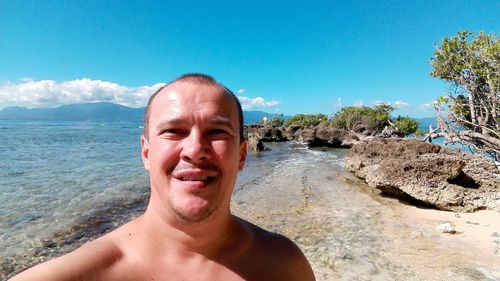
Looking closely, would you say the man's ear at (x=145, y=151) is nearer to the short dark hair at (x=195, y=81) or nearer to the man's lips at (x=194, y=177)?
the short dark hair at (x=195, y=81)

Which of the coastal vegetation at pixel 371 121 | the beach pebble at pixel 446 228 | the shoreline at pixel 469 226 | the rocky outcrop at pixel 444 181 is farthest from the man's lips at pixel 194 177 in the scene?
the coastal vegetation at pixel 371 121

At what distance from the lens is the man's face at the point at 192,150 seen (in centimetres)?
168

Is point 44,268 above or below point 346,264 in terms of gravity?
above

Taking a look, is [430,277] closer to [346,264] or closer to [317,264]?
[346,264]

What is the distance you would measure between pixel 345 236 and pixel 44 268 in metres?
6.52

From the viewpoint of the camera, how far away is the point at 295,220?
8328mm

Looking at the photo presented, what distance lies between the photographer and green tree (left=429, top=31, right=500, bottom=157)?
36.4 feet

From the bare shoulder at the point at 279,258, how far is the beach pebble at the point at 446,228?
20.1 ft

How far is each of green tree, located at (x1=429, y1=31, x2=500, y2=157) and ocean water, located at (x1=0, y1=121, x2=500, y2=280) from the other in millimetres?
4201

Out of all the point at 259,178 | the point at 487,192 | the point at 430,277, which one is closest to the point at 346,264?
the point at 430,277

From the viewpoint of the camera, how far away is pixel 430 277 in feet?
16.6

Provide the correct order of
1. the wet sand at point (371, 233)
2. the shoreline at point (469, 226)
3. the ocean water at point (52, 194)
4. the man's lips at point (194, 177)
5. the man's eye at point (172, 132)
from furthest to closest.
A: the ocean water at point (52, 194)
the shoreline at point (469, 226)
the wet sand at point (371, 233)
the man's eye at point (172, 132)
the man's lips at point (194, 177)

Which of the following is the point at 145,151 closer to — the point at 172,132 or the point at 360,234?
the point at 172,132

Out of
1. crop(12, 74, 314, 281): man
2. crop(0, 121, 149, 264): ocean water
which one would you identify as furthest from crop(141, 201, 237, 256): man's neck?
crop(0, 121, 149, 264): ocean water
